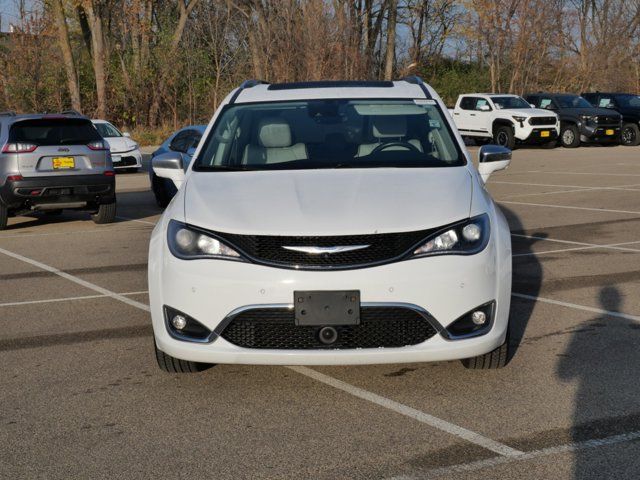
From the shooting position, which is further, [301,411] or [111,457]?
[301,411]

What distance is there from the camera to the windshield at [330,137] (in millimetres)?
6418

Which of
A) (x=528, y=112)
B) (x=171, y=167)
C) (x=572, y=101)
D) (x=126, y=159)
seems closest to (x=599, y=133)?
(x=572, y=101)

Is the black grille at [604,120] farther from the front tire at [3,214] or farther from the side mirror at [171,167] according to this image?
Answer: the side mirror at [171,167]

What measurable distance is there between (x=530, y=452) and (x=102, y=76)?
38020 millimetres

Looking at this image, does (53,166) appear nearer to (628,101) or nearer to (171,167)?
(171,167)

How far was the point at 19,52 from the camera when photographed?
40.0 metres

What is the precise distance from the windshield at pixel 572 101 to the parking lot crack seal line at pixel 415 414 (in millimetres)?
30109

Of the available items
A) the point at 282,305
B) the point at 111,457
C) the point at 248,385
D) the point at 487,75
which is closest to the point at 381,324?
the point at 282,305

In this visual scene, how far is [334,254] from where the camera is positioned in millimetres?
5035

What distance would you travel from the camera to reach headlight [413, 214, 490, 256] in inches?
202

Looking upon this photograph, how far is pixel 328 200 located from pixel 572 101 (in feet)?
101

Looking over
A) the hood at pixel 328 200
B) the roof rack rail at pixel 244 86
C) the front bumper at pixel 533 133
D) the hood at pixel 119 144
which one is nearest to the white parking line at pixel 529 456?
the hood at pixel 328 200

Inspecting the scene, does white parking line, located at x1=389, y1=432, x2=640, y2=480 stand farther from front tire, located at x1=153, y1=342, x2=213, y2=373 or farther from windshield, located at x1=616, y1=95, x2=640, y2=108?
windshield, located at x1=616, y1=95, x2=640, y2=108

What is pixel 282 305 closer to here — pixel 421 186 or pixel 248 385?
pixel 248 385
